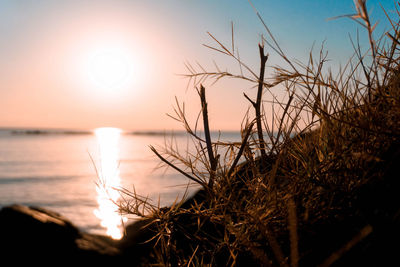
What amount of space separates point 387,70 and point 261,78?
1.60 ft

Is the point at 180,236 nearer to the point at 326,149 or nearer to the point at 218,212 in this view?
the point at 218,212

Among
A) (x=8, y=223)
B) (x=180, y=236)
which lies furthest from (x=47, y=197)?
(x=180, y=236)

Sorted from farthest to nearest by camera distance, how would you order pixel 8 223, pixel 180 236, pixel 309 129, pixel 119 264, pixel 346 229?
pixel 119 264 → pixel 8 223 → pixel 180 236 → pixel 309 129 → pixel 346 229

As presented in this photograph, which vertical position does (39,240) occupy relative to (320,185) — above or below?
below

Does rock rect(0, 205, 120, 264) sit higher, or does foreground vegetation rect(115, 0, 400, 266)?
foreground vegetation rect(115, 0, 400, 266)

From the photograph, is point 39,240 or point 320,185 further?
point 39,240

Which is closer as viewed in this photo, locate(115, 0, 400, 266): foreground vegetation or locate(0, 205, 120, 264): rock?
locate(115, 0, 400, 266): foreground vegetation

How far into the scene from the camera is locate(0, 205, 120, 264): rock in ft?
23.6

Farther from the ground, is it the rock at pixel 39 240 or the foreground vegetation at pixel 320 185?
the foreground vegetation at pixel 320 185

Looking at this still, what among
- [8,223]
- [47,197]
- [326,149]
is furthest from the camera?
[47,197]

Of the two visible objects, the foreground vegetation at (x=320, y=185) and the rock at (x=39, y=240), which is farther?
the rock at (x=39, y=240)

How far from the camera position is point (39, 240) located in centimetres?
737

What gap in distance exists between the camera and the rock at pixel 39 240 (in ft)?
23.6

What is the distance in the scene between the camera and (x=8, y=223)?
24.1ft
